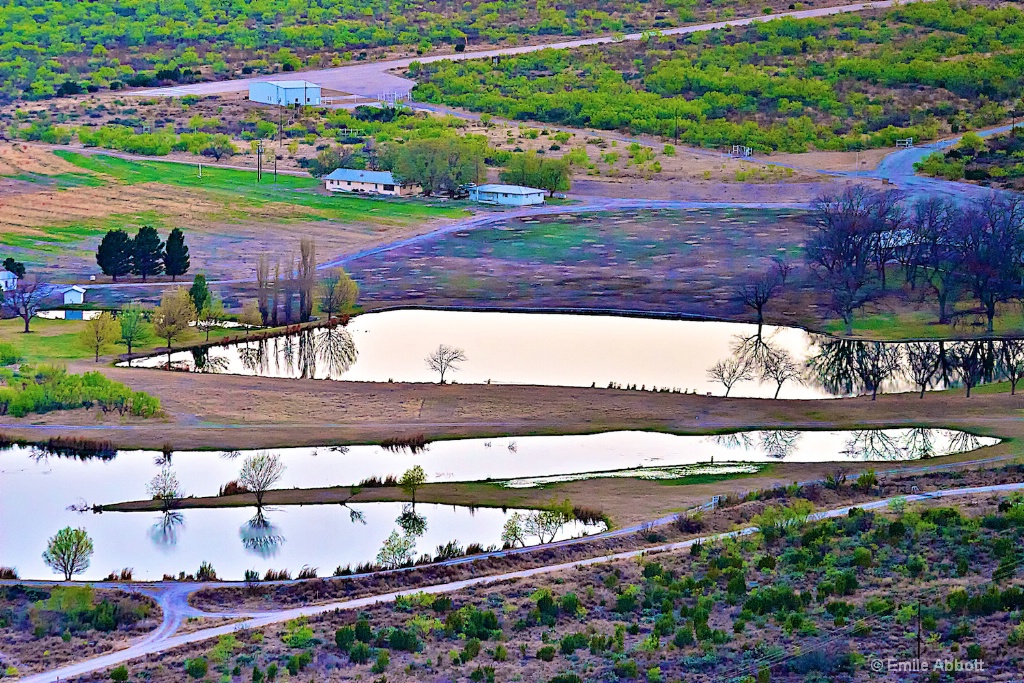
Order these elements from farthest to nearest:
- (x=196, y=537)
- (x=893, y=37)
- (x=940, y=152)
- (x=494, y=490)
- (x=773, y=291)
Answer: (x=893, y=37)
(x=940, y=152)
(x=773, y=291)
(x=494, y=490)
(x=196, y=537)

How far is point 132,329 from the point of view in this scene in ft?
161

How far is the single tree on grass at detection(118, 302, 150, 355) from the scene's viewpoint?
1919 inches

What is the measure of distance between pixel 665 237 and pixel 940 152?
68.1ft

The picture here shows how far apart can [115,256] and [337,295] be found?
28.0 ft

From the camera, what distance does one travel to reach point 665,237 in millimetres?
66562

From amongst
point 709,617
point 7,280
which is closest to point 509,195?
point 7,280

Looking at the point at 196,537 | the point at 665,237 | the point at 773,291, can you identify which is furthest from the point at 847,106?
the point at 196,537

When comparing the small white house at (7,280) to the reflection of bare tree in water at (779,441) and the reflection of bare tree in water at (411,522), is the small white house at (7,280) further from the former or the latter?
the reflection of bare tree in water at (779,441)

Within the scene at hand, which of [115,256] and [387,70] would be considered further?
[387,70]

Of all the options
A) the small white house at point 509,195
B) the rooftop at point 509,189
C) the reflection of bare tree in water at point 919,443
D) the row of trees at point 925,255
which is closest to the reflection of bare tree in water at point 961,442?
the reflection of bare tree in water at point 919,443

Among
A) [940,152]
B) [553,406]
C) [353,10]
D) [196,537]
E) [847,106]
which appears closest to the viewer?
[196,537]

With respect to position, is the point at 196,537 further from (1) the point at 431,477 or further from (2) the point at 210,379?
(2) the point at 210,379

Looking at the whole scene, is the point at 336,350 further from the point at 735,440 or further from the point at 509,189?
the point at 509,189

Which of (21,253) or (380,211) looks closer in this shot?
(21,253)
